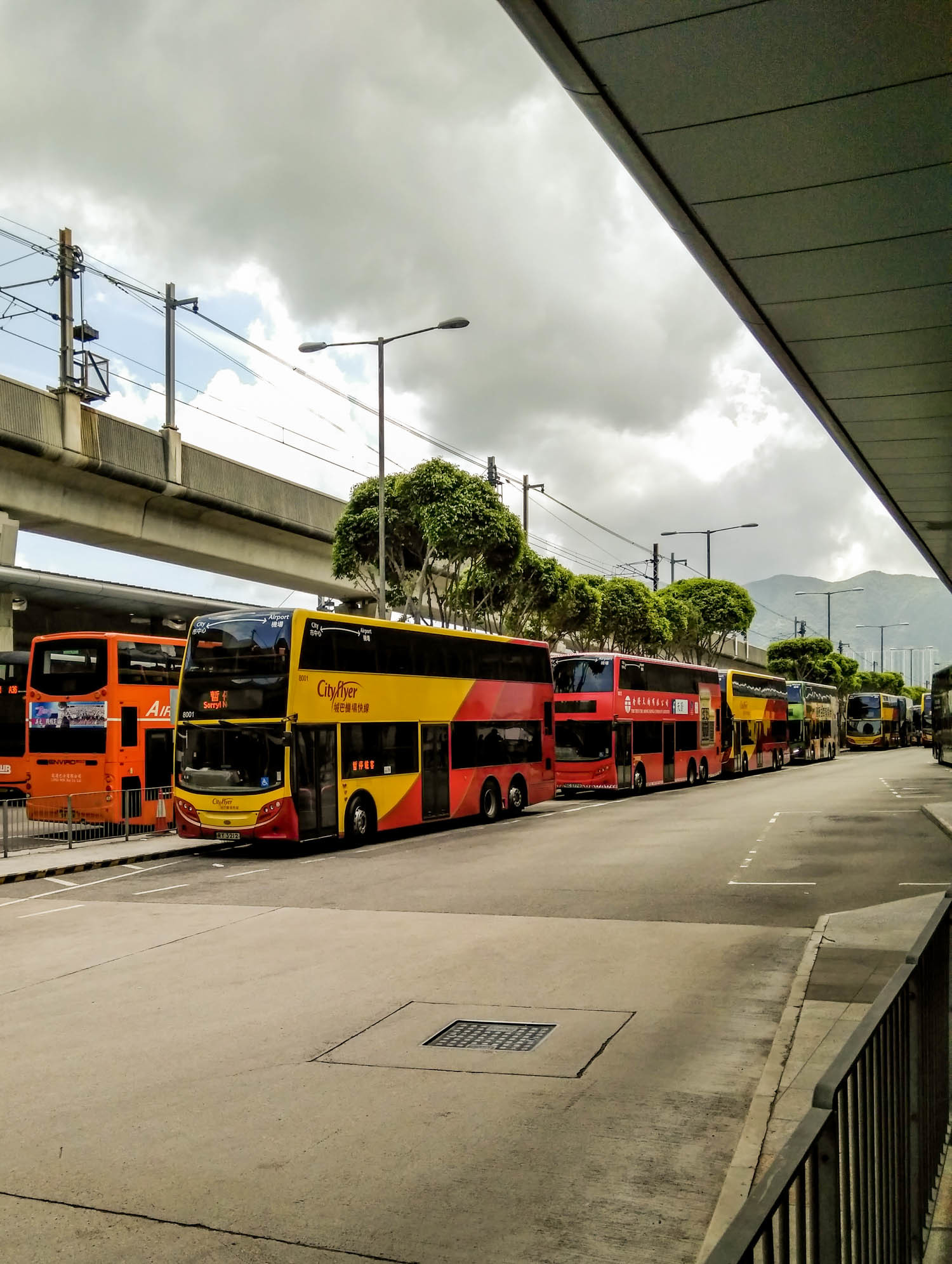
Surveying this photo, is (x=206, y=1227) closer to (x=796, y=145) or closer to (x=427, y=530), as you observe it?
(x=796, y=145)

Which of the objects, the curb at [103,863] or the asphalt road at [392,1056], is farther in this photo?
the curb at [103,863]

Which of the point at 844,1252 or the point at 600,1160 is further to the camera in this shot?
the point at 600,1160

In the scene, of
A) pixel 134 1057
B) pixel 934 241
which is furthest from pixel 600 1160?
pixel 934 241

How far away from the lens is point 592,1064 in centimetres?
696

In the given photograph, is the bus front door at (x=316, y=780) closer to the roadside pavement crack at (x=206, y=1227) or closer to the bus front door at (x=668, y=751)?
the roadside pavement crack at (x=206, y=1227)

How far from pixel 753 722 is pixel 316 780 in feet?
104

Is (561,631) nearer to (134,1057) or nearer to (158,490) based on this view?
(158,490)

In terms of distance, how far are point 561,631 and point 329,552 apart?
13.1 m

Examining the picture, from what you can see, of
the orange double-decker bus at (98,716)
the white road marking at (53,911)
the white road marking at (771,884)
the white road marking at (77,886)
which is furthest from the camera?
the orange double-decker bus at (98,716)

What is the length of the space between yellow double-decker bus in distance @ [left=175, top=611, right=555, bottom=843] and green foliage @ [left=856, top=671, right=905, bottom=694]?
11254cm

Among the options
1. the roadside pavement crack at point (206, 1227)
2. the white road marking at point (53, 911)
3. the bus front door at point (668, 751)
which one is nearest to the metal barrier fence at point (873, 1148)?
the roadside pavement crack at point (206, 1227)

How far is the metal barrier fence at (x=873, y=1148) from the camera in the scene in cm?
240

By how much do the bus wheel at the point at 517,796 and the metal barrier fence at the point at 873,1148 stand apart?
842 inches

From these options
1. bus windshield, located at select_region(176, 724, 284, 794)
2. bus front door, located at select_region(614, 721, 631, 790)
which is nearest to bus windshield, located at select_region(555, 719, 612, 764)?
bus front door, located at select_region(614, 721, 631, 790)
